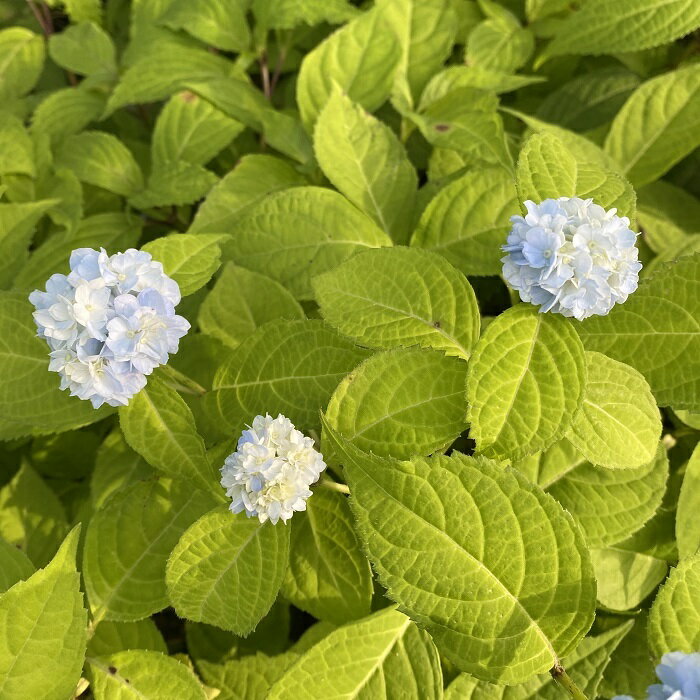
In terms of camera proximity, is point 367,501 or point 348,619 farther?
point 348,619

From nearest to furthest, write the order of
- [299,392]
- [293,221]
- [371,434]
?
[371,434] → [299,392] → [293,221]

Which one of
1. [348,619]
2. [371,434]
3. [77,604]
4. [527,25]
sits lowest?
[348,619]

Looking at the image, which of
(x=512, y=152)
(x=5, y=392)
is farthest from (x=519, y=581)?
(x=512, y=152)

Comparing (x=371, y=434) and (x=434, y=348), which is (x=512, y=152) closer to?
(x=434, y=348)

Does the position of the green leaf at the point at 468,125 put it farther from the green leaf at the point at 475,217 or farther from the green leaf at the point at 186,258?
the green leaf at the point at 186,258

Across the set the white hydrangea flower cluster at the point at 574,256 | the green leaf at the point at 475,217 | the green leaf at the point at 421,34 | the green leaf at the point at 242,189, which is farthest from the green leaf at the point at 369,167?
the white hydrangea flower cluster at the point at 574,256

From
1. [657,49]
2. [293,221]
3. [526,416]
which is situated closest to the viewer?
[526,416]

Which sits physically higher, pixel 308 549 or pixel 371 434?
pixel 371 434

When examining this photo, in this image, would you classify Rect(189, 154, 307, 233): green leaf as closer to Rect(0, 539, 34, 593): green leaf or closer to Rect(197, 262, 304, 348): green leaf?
Rect(197, 262, 304, 348): green leaf
